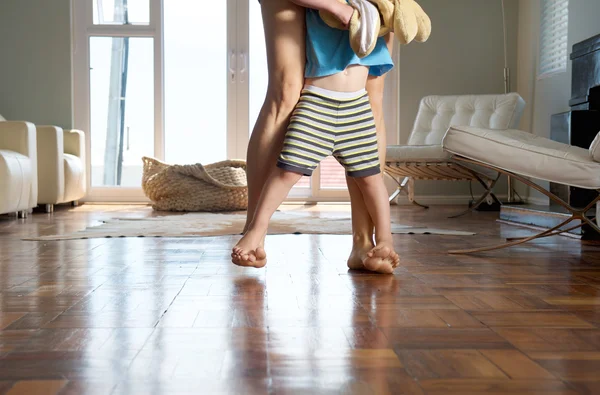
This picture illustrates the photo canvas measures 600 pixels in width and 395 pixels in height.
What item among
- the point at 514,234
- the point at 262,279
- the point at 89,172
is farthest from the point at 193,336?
the point at 89,172

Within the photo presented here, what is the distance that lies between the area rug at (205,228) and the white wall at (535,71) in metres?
1.81

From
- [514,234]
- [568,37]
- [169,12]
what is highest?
[169,12]

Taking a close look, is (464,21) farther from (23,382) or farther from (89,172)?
(23,382)

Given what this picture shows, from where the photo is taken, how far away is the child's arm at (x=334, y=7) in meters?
1.86

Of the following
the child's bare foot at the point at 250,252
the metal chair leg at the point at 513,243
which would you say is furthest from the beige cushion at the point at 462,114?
the child's bare foot at the point at 250,252

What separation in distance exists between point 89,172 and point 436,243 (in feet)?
12.6

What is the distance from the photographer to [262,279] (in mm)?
1914

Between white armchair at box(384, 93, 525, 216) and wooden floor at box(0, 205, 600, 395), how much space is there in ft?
7.03

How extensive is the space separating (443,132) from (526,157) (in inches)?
115

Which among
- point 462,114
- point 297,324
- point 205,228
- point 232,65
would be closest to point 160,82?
point 232,65

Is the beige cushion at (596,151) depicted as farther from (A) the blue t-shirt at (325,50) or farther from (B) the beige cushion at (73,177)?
(B) the beige cushion at (73,177)

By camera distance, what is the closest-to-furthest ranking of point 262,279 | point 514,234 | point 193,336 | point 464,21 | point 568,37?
point 193,336 → point 262,279 → point 514,234 → point 568,37 → point 464,21

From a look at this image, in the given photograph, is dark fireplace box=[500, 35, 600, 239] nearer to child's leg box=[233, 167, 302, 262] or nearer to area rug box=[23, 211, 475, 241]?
area rug box=[23, 211, 475, 241]

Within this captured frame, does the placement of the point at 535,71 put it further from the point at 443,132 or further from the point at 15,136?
the point at 15,136
